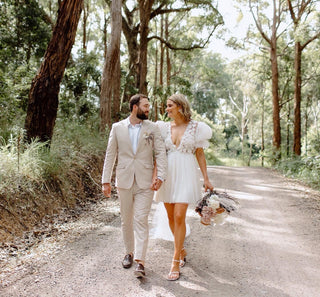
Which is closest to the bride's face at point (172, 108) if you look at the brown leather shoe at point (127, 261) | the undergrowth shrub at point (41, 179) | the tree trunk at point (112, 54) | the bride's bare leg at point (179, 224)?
the bride's bare leg at point (179, 224)

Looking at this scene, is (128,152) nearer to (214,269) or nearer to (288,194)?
(214,269)

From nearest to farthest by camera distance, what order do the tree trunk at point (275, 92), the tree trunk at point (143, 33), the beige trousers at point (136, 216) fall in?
1. the beige trousers at point (136, 216)
2. the tree trunk at point (143, 33)
3. the tree trunk at point (275, 92)

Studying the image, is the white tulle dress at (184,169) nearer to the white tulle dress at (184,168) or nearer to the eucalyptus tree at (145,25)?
the white tulle dress at (184,168)

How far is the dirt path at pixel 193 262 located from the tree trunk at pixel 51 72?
2.38 meters

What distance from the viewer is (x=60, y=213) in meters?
6.59

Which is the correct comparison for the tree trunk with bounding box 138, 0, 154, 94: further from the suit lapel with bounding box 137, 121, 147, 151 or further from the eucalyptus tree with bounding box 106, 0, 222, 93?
the suit lapel with bounding box 137, 121, 147, 151

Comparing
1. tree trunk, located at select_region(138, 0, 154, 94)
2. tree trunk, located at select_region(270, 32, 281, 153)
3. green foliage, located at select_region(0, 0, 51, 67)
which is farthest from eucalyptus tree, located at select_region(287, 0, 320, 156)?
green foliage, located at select_region(0, 0, 51, 67)

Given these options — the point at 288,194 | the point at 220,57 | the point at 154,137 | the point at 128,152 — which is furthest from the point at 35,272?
the point at 220,57

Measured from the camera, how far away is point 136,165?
4348 millimetres

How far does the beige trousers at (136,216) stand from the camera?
420 centimetres

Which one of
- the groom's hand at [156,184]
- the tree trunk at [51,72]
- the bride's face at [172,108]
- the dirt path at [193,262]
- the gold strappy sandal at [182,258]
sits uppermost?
the tree trunk at [51,72]

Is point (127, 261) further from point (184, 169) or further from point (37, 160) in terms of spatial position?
point (37, 160)

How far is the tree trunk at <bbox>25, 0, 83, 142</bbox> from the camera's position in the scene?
752 centimetres

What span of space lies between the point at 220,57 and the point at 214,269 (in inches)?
2370
